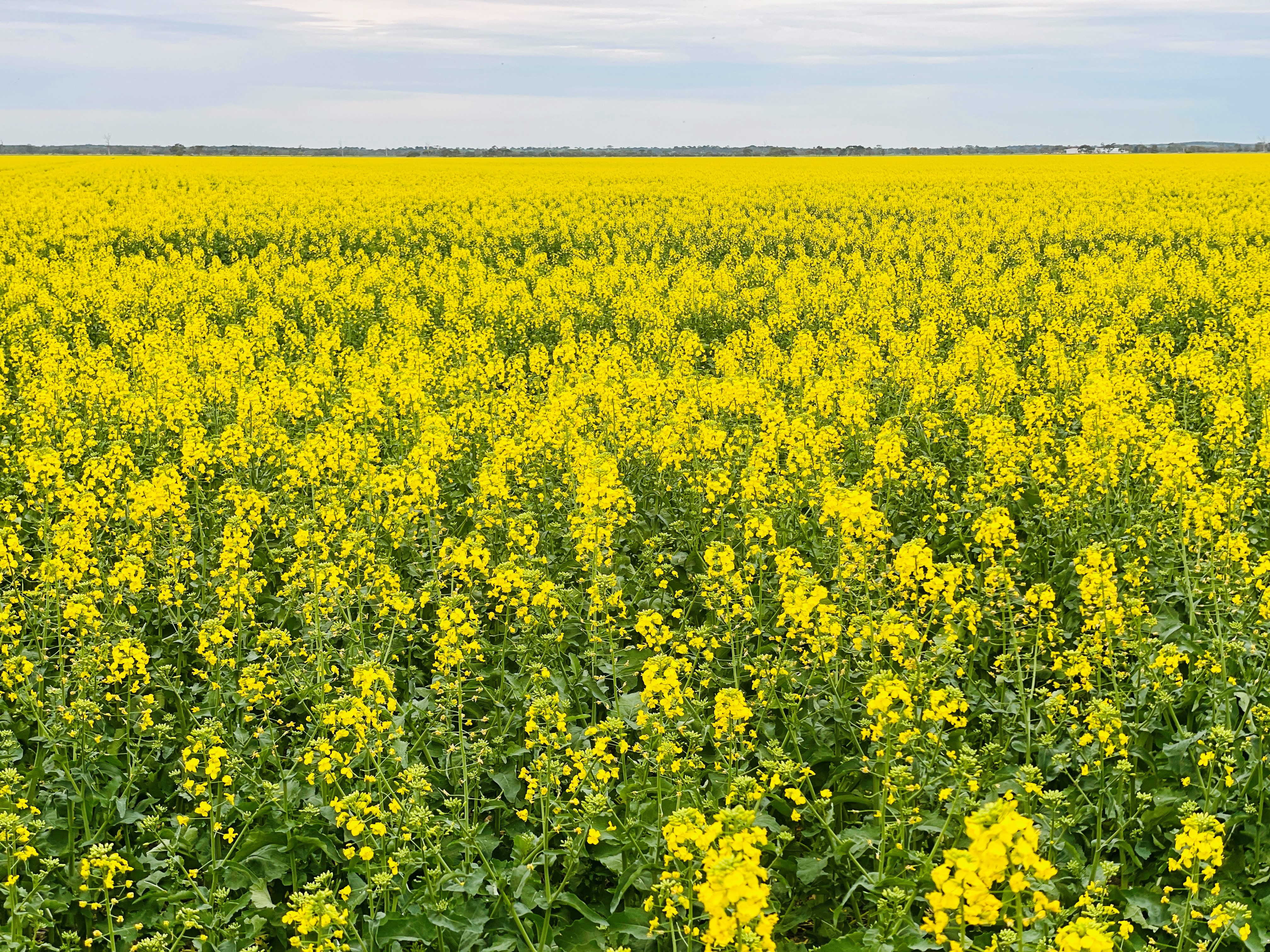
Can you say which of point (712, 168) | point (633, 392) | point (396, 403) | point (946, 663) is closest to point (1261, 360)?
point (633, 392)

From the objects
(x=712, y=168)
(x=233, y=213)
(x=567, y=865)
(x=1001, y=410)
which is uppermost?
(x=712, y=168)

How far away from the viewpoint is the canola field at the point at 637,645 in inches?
181

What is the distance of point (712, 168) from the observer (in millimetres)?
55062

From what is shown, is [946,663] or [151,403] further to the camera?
[151,403]

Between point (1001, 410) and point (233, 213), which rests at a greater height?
point (233, 213)

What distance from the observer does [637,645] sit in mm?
6949

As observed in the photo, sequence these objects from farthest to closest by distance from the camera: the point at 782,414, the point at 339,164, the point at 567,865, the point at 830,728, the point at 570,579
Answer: the point at 339,164, the point at 782,414, the point at 570,579, the point at 830,728, the point at 567,865

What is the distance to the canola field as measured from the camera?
4.59 m

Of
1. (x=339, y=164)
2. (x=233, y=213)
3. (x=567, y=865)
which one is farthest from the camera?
(x=339, y=164)

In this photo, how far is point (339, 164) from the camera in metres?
58.6

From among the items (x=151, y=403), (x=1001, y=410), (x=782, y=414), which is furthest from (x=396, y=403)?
(x=1001, y=410)

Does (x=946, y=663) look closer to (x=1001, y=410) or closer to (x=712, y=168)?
(x=1001, y=410)

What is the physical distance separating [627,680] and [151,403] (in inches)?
237

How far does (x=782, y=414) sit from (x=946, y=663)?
160 inches
